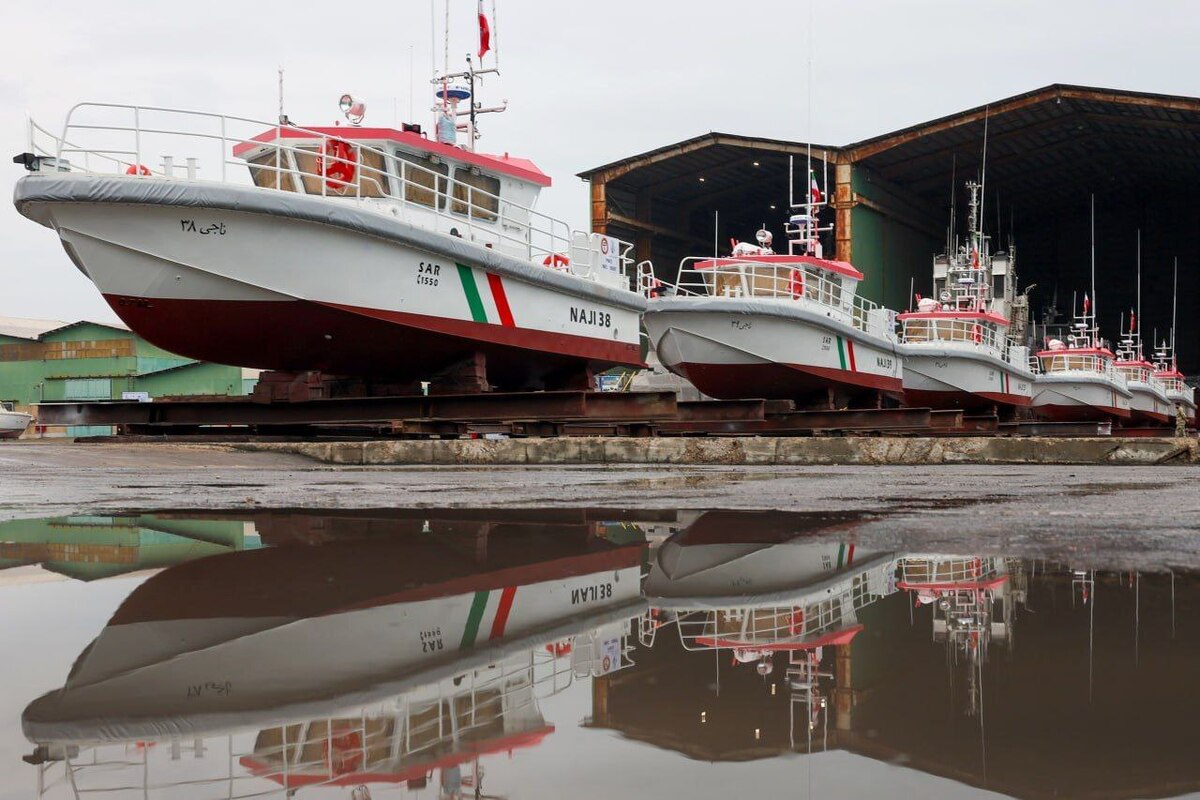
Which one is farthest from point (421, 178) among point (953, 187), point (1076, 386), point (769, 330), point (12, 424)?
point (1076, 386)

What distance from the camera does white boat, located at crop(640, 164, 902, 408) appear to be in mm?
15672

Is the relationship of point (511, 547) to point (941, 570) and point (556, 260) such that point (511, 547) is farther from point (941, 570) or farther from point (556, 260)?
point (556, 260)

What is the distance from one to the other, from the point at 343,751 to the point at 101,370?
107ft

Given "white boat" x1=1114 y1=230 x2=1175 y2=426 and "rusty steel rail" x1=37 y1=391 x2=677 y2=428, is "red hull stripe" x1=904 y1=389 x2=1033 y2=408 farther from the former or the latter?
"white boat" x1=1114 y1=230 x2=1175 y2=426

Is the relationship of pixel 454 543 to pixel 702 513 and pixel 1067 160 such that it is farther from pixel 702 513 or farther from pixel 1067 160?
pixel 1067 160

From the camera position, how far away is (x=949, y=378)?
75.7ft

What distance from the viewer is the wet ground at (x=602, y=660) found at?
1096 millimetres

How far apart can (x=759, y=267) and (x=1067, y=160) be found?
71.6 feet

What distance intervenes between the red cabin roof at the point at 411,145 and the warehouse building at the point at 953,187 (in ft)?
40.8

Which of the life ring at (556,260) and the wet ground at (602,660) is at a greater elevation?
the life ring at (556,260)

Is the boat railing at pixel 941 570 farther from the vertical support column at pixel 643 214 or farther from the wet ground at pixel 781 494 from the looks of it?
the vertical support column at pixel 643 214

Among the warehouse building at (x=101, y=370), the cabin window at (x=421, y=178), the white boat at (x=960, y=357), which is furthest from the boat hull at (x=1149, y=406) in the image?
the cabin window at (x=421, y=178)

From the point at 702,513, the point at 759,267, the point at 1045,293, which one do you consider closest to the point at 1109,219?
the point at 1045,293

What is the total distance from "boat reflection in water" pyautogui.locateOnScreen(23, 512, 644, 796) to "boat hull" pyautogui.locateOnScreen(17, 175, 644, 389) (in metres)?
6.79
